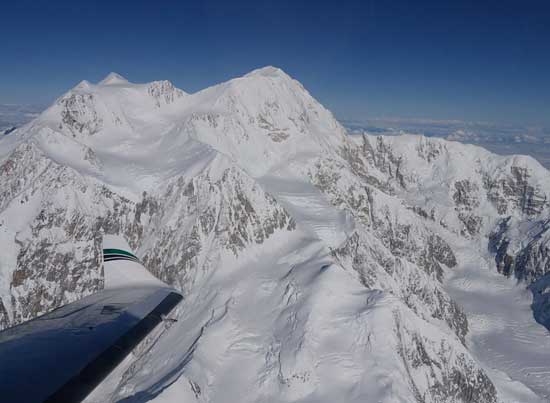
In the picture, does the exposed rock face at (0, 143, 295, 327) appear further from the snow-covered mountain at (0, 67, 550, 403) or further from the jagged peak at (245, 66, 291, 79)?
the jagged peak at (245, 66, 291, 79)

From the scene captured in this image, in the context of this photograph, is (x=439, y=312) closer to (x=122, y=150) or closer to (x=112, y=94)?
(x=122, y=150)

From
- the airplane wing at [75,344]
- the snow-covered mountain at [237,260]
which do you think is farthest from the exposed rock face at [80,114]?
the airplane wing at [75,344]

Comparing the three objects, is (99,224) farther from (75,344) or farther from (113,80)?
(113,80)

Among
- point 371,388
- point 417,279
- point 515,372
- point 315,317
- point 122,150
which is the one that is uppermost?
point 122,150

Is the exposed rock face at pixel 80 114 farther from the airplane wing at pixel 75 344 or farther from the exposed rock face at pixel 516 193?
the exposed rock face at pixel 516 193

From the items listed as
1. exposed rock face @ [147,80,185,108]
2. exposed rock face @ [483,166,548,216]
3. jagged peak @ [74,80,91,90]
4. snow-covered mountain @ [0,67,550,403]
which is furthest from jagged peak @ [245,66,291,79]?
exposed rock face @ [483,166,548,216]

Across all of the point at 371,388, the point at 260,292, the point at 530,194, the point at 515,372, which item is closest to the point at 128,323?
the point at 371,388

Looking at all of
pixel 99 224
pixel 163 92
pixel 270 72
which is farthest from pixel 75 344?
pixel 270 72

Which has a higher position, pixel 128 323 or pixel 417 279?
pixel 128 323
